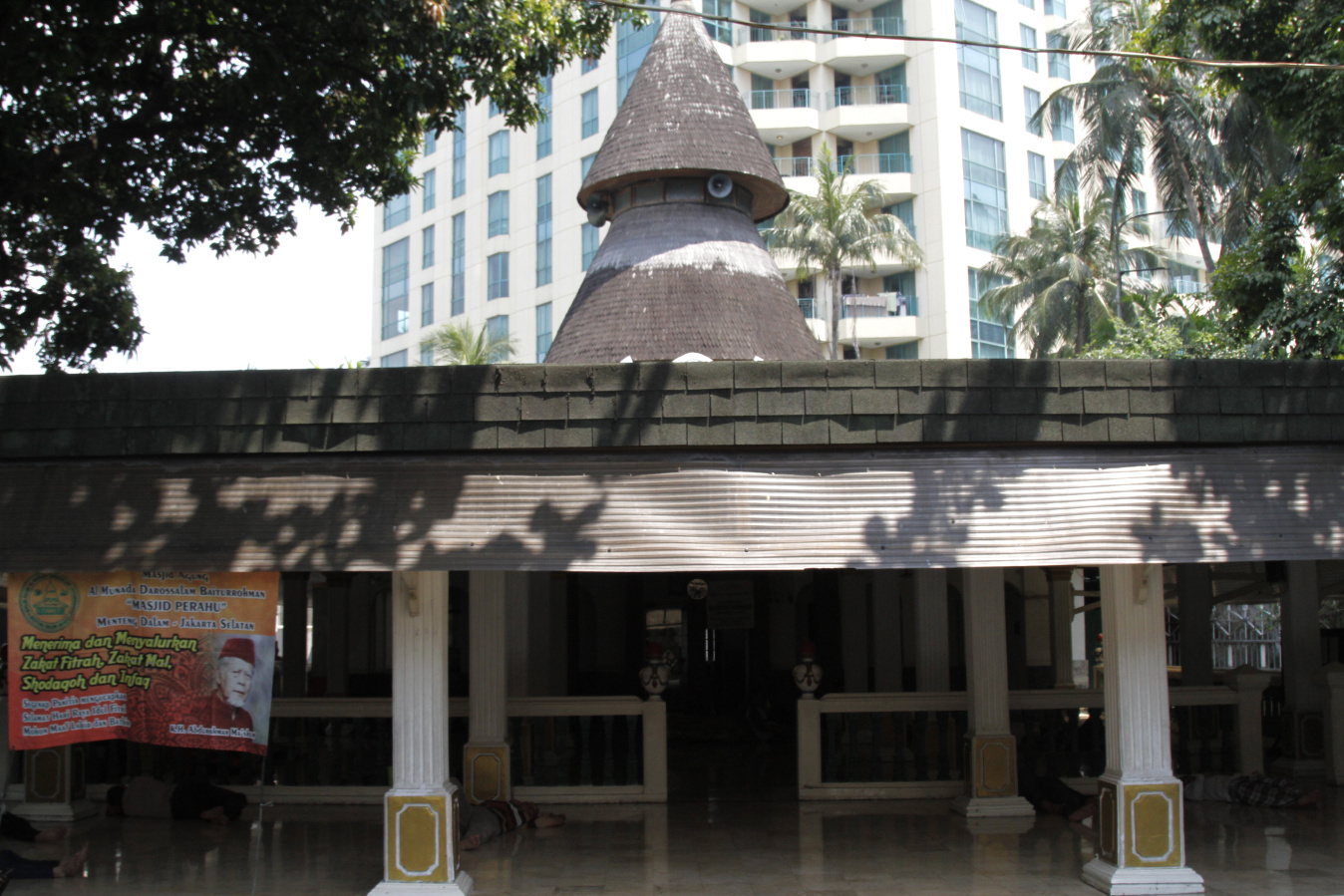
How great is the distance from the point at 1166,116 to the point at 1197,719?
79.9 ft

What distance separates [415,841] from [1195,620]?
9968 millimetres

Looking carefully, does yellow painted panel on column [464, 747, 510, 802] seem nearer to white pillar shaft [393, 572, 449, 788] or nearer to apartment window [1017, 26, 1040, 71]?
white pillar shaft [393, 572, 449, 788]

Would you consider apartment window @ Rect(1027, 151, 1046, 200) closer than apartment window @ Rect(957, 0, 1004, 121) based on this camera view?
No

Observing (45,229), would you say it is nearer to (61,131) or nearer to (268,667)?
(61,131)

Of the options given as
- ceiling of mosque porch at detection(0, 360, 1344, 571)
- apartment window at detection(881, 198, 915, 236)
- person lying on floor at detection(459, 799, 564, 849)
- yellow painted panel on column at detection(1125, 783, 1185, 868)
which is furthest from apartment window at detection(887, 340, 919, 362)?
yellow painted panel on column at detection(1125, 783, 1185, 868)

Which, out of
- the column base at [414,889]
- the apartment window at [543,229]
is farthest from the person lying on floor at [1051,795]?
the apartment window at [543,229]

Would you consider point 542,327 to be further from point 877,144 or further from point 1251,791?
point 1251,791

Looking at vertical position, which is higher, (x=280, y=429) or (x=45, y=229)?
(x=45, y=229)

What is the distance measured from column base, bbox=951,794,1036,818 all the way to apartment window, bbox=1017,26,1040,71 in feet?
131

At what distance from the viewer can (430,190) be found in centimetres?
5272

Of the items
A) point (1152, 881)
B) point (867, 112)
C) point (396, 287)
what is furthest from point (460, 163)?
point (1152, 881)

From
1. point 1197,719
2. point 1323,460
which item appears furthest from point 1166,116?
point 1323,460

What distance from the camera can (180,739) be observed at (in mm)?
7551

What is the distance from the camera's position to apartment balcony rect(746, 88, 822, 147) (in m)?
42.5
